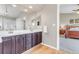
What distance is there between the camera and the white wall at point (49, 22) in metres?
3.12

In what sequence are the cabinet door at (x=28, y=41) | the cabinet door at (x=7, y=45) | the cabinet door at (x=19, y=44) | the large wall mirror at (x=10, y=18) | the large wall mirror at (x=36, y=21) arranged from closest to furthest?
the cabinet door at (x=7, y=45)
the large wall mirror at (x=10, y=18)
the cabinet door at (x=19, y=44)
the large wall mirror at (x=36, y=21)
the cabinet door at (x=28, y=41)

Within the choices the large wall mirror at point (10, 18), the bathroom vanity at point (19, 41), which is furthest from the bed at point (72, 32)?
the large wall mirror at point (10, 18)

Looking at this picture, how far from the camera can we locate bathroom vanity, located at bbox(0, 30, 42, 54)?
2.67 meters

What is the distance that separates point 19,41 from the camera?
9.86 ft

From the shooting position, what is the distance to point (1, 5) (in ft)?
9.25

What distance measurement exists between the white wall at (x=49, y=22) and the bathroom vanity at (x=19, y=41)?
223 mm

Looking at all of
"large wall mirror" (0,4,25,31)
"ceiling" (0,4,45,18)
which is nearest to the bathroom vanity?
"large wall mirror" (0,4,25,31)

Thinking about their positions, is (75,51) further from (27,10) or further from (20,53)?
(27,10)

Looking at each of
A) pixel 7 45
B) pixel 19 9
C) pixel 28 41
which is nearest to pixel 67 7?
pixel 19 9

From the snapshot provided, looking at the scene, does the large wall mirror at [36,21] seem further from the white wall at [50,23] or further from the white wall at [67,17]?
the white wall at [67,17]

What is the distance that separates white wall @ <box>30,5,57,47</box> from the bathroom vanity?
0.73 ft

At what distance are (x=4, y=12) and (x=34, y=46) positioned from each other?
1228 mm
